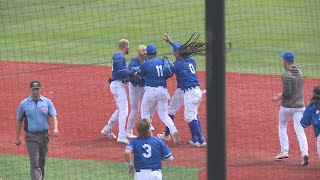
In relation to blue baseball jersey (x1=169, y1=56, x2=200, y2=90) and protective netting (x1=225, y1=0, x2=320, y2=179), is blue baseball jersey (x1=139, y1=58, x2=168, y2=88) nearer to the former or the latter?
blue baseball jersey (x1=169, y1=56, x2=200, y2=90)

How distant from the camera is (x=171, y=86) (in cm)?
1612

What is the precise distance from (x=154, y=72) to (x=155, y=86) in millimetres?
228

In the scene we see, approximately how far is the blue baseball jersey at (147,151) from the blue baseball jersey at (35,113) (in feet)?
5.62

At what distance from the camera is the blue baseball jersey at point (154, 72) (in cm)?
1211

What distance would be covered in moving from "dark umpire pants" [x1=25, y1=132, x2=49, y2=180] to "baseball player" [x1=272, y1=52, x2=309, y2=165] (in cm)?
331

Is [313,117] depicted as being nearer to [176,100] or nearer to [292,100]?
[292,100]

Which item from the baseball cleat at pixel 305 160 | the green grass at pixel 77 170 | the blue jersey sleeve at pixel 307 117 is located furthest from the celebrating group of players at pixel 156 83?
the blue jersey sleeve at pixel 307 117

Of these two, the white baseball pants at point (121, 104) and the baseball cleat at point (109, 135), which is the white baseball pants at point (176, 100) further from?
the baseball cleat at point (109, 135)

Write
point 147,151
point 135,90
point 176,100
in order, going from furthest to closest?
point 176,100, point 135,90, point 147,151

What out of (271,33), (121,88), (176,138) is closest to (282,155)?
(176,138)

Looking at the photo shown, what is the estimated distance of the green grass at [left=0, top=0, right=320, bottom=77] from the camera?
1880 centimetres

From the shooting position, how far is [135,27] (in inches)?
818

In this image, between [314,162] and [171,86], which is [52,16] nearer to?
[171,86]

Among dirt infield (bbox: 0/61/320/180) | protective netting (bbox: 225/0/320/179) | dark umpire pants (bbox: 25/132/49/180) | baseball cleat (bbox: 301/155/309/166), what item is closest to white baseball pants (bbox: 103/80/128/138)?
dirt infield (bbox: 0/61/320/180)
